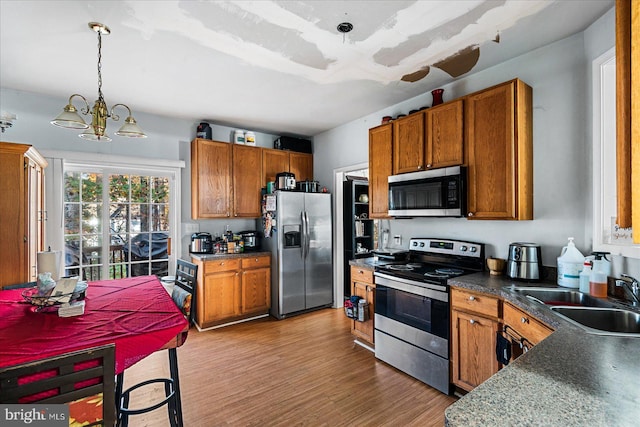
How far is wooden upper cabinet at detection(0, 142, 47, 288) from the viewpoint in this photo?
2.34 m

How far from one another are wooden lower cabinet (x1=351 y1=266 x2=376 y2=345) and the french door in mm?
2537

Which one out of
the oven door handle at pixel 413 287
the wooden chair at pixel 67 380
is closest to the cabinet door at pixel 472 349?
the oven door handle at pixel 413 287

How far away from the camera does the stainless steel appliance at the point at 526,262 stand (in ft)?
7.32

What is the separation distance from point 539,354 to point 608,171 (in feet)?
5.37

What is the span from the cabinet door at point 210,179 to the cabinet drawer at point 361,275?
1.99 meters

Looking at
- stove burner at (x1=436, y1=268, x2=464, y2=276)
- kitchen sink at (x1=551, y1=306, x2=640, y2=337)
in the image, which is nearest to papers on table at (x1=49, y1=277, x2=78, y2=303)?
stove burner at (x1=436, y1=268, x2=464, y2=276)

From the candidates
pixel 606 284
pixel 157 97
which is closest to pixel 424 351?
pixel 606 284

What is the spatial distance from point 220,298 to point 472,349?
2913 mm

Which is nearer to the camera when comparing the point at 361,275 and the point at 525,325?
the point at 525,325

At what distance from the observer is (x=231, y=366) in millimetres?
2871

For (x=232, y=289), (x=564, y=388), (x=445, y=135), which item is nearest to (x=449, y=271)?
(x=445, y=135)

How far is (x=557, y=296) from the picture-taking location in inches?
77.9

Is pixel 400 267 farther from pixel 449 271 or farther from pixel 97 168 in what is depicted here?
pixel 97 168

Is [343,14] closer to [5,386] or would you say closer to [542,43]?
[542,43]
